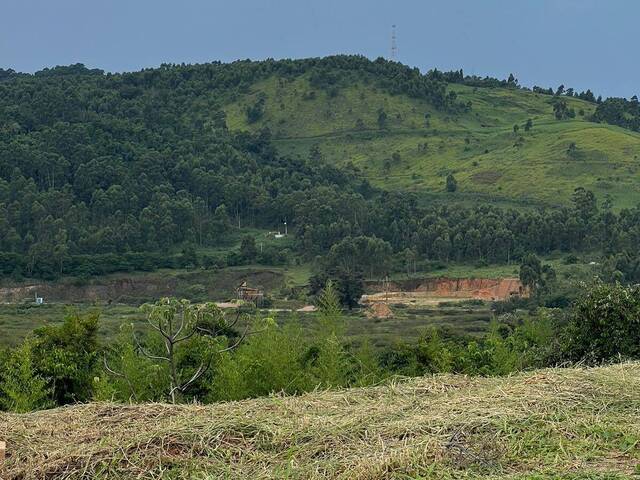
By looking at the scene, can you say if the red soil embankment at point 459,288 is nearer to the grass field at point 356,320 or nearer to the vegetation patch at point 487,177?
the grass field at point 356,320

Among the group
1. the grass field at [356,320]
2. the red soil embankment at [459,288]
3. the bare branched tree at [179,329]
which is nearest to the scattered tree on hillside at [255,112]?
the red soil embankment at [459,288]

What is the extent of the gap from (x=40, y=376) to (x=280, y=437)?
10720 millimetres

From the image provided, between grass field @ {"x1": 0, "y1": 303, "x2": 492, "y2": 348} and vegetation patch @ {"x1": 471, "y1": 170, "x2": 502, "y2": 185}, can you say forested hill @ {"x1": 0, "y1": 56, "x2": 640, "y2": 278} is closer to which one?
vegetation patch @ {"x1": 471, "y1": 170, "x2": 502, "y2": 185}

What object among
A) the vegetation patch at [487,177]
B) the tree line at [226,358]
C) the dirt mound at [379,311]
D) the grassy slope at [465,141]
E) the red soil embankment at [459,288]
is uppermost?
the grassy slope at [465,141]

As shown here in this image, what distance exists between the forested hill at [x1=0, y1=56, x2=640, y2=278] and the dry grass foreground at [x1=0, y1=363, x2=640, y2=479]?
151 feet

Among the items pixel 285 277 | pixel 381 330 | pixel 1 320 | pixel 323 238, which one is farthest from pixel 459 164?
pixel 1 320

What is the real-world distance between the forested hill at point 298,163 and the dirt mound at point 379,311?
20.5 ft

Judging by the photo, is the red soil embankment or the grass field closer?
the grass field

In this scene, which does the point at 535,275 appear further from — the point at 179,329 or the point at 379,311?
the point at 179,329

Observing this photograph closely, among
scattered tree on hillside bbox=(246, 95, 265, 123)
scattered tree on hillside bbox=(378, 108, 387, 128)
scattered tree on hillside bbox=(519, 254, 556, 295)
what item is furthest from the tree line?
scattered tree on hillside bbox=(246, 95, 265, 123)

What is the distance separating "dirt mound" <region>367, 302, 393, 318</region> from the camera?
146 feet

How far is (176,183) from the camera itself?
6831 cm

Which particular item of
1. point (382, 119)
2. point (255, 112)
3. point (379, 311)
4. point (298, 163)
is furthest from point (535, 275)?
point (255, 112)

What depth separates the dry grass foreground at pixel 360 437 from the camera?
530 centimetres
